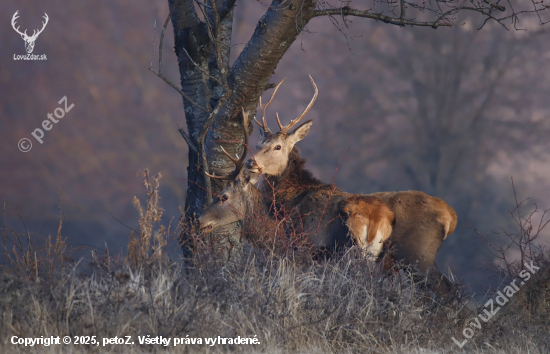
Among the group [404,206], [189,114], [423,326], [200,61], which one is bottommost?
[423,326]

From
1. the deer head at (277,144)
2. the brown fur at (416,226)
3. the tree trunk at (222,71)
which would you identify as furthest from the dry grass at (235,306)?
the deer head at (277,144)

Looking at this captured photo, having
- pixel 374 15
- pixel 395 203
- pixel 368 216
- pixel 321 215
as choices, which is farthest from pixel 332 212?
pixel 374 15

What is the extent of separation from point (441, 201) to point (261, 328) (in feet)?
9.84

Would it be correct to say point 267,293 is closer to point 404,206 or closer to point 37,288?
point 37,288

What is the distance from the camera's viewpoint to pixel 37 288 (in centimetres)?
369

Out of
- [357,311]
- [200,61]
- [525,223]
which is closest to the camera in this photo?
[357,311]

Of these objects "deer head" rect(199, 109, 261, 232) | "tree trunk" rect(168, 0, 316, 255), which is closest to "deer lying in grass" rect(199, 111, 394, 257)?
"deer head" rect(199, 109, 261, 232)

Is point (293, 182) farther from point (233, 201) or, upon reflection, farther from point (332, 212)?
point (233, 201)

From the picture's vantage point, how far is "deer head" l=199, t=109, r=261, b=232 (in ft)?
18.6

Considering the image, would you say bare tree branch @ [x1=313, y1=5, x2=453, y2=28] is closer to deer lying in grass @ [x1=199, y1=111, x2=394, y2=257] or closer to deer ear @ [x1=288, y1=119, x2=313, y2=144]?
deer lying in grass @ [x1=199, y1=111, x2=394, y2=257]

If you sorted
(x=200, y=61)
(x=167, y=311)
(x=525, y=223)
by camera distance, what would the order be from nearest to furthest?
(x=167, y=311) → (x=525, y=223) → (x=200, y=61)

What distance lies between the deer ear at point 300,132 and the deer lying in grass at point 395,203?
0.04 m

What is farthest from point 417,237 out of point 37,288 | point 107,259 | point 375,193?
point 37,288

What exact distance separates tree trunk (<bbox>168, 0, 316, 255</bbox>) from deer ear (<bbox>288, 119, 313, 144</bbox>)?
0.93 m
